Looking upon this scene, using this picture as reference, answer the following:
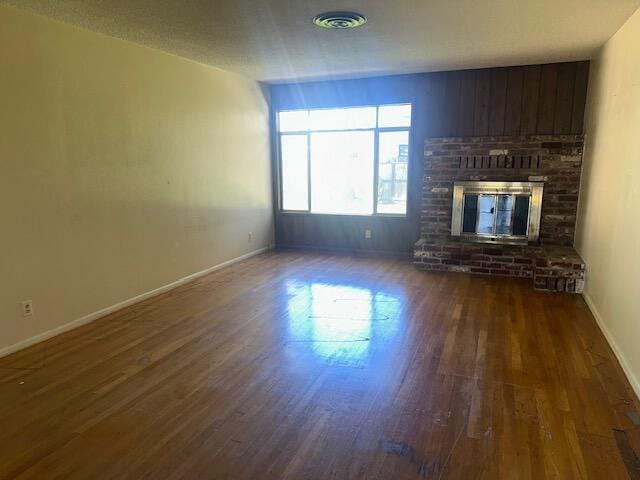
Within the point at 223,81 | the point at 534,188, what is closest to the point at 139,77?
the point at 223,81

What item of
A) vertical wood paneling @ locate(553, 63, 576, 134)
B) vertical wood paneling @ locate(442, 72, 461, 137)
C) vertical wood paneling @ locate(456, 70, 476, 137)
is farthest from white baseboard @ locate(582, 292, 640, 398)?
vertical wood paneling @ locate(442, 72, 461, 137)

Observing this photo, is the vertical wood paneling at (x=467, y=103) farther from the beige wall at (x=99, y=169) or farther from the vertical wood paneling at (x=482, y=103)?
the beige wall at (x=99, y=169)

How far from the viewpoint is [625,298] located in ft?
9.61

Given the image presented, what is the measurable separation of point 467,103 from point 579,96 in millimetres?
1285

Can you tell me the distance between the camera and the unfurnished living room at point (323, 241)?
2.15m

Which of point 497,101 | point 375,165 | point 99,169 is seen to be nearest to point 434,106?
point 497,101

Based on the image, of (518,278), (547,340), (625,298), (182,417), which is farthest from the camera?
(518,278)

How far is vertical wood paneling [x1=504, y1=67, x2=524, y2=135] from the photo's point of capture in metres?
5.25

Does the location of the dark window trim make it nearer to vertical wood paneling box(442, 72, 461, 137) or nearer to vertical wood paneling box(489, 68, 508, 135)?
vertical wood paneling box(442, 72, 461, 137)

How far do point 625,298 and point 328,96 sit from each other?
4.64m

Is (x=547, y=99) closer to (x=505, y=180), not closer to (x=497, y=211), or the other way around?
(x=505, y=180)

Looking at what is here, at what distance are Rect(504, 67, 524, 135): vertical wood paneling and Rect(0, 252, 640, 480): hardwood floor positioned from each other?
241cm

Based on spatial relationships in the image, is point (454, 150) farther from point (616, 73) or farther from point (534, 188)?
point (616, 73)

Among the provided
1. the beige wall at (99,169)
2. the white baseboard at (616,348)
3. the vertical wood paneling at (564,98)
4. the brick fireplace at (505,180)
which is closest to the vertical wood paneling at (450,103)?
the brick fireplace at (505,180)
